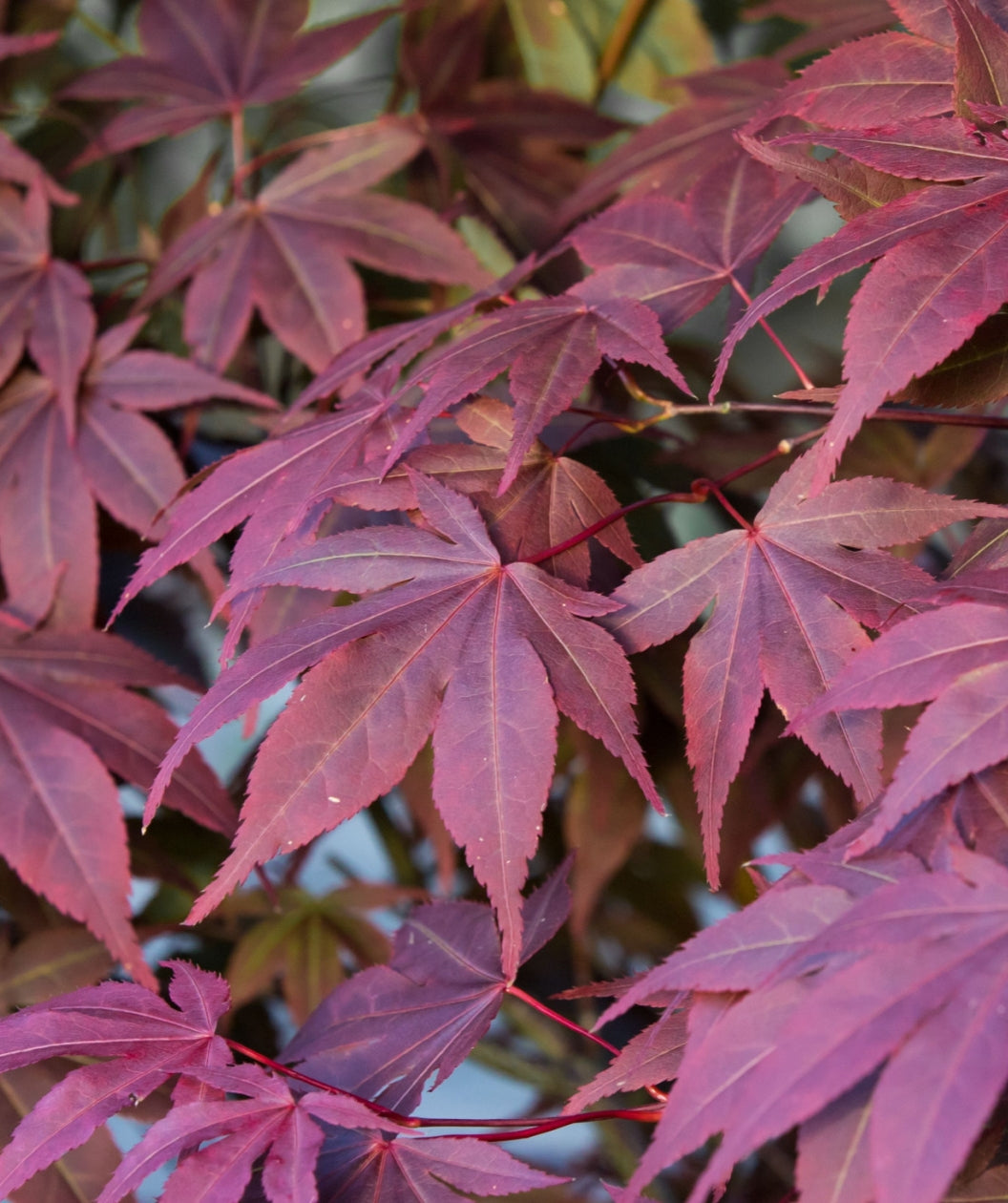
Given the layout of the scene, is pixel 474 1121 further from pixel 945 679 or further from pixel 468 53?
pixel 468 53

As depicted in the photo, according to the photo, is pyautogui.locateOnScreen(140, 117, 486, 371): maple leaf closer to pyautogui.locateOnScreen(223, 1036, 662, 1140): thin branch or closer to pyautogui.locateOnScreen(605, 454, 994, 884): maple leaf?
pyautogui.locateOnScreen(605, 454, 994, 884): maple leaf

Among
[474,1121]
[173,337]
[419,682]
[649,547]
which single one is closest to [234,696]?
[419,682]

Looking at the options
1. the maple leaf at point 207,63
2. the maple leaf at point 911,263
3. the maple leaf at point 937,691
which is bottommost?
the maple leaf at point 937,691

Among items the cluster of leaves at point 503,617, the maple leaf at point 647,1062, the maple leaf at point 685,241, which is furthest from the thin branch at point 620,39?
the maple leaf at point 647,1062

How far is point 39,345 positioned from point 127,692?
0.74 feet

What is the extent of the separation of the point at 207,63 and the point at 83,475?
1.06ft

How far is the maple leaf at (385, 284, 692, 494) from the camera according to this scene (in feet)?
1.27

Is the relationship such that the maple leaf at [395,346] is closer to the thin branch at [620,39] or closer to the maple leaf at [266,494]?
the maple leaf at [266,494]

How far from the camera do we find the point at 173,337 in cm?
86

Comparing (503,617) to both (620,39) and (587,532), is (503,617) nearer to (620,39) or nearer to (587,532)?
(587,532)

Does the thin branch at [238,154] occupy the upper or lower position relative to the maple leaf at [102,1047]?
upper

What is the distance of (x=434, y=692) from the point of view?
383mm

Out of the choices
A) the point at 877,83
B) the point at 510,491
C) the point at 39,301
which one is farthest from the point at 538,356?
the point at 39,301

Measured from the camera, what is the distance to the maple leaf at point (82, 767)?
501 millimetres
